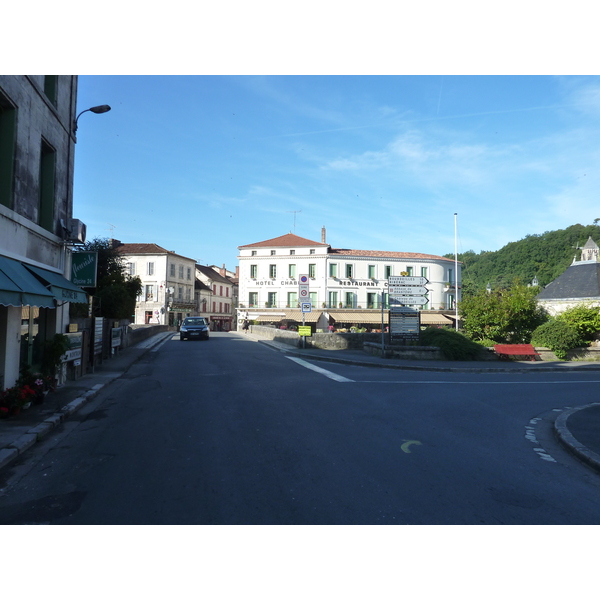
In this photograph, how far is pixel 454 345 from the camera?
757 inches

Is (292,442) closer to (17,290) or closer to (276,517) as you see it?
(276,517)

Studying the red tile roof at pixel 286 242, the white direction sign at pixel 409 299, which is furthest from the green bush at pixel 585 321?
the red tile roof at pixel 286 242

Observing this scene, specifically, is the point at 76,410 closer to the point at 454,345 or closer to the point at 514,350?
the point at 454,345

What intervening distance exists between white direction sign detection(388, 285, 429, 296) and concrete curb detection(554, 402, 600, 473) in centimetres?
1189

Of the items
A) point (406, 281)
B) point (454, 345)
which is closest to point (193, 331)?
point (406, 281)

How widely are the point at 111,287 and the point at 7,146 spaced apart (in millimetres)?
11569

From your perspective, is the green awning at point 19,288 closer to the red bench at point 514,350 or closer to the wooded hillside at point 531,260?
the red bench at point 514,350

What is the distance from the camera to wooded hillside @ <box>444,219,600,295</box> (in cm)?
7631

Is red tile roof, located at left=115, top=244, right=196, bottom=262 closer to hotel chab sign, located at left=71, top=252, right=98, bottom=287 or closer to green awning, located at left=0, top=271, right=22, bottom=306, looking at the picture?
hotel chab sign, located at left=71, top=252, right=98, bottom=287

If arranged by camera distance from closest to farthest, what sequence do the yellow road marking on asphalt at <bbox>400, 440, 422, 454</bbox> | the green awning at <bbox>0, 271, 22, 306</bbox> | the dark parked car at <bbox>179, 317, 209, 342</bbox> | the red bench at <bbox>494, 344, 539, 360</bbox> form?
the yellow road marking on asphalt at <bbox>400, 440, 422, 454</bbox>
the green awning at <bbox>0, 271, 22, 306</bbox>
the red bench at <bbox>494, 344, 539, 360</bbox>
the dark parked car at <bbox>179, 317, 209, 342</bbox>

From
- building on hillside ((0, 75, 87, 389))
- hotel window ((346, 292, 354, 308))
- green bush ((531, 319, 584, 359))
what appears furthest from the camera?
hotel window ((346, 292, 354, 308))

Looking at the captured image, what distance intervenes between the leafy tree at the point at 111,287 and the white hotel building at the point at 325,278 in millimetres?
31633

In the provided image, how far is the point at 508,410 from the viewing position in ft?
29.6

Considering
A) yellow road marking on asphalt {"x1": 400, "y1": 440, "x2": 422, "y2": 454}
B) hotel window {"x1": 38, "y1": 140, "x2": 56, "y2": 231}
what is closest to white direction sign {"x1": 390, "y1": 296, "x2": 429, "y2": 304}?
hotel window {"x1": 38, "y1": 140, "x2": 56, "y2": 231}
